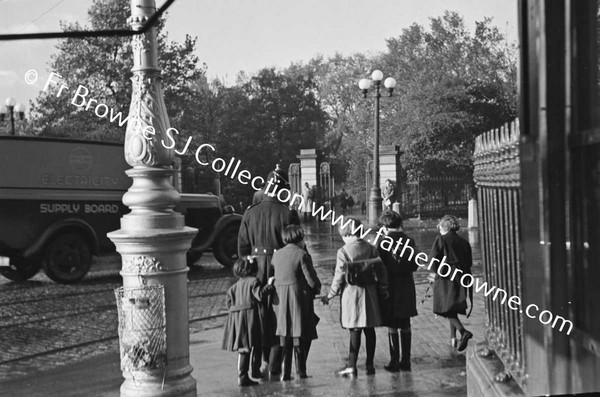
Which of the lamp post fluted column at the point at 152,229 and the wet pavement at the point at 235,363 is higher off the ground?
the lamp post fluted column at the point at 152,229

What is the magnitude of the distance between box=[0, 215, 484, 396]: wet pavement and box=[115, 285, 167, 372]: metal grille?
1.45 meters

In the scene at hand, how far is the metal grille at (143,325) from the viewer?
4773 mm

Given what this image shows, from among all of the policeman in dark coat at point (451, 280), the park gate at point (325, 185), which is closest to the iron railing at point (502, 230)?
the policeman in dark coat at point (451, 280)

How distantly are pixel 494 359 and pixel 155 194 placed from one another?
2.34 m

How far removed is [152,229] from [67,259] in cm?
987

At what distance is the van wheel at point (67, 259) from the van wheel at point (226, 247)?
117 inches

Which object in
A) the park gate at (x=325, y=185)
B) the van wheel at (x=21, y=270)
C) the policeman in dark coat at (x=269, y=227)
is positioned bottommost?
the van wheel at (x=21, y=270)

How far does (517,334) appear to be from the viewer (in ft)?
10.6

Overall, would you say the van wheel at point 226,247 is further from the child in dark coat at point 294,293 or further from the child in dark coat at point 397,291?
the child in dark coat at point 294,293

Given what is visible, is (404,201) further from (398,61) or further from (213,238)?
(213,238)

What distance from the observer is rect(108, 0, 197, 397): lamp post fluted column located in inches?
188

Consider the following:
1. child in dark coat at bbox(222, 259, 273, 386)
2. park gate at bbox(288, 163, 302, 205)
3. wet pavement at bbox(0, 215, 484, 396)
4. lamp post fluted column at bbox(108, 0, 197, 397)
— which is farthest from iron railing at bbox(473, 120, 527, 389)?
park gate at bbox(288, 163, 302, 205)

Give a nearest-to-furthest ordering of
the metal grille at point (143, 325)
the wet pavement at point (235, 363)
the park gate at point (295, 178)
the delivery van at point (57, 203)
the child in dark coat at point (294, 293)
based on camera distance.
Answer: the metal grille at point (143, 325) < the wet pavement at point (235, 363) < the child in dark coat at point (294, 293) < the delivery van at point (57, 203) < the park gate at point (295, 178)

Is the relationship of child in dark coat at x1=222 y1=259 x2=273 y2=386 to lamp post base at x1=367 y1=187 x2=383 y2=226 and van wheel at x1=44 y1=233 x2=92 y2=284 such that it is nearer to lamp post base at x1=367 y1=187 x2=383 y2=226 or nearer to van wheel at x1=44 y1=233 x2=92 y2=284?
van wheel at x1=44 y1=233 x2=92 y2=284
